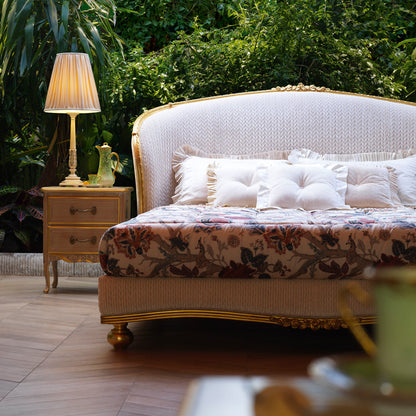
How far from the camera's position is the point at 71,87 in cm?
307

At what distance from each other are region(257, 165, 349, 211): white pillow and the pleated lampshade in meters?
0.97

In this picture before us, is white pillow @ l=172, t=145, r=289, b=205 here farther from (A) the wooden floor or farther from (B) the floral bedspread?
(B) the floral bedspread

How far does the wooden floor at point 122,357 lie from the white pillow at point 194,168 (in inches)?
24.6

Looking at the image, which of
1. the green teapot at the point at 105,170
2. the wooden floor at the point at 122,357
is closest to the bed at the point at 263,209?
the wooden floor at the point at 122,357

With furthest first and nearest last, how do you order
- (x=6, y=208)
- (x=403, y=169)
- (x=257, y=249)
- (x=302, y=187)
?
(x=6, y=208)
(x=403, y=169)
(x=302, y=187)
(x=257, y=249)

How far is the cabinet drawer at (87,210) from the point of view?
9.71 feet

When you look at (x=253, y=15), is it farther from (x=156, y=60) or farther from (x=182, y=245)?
(x=182, y=245)

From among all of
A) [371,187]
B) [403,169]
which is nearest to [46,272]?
[371,187]

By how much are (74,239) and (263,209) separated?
3.13ft

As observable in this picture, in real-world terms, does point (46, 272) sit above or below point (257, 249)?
below

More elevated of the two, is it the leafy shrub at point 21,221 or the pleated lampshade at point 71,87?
the pleated lampshade at point 71,87

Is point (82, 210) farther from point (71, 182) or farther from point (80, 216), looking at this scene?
point (71, 182)

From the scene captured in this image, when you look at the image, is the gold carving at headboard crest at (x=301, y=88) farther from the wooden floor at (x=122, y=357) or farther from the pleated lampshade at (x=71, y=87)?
the wooden floor at (x=122, y=357)

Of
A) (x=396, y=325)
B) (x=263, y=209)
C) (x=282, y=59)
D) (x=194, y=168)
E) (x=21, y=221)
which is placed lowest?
(x=21, y=221)
